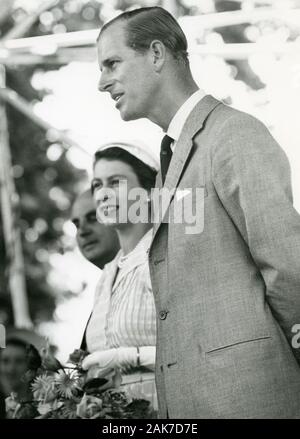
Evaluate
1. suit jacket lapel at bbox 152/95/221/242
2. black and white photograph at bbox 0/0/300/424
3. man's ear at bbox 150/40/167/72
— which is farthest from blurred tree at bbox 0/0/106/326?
suit jacket lapel at bbox 152/95/221/242

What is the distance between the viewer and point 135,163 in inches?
88.4

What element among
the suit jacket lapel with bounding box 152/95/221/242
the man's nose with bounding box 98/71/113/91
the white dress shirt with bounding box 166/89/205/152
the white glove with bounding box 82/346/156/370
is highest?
the man's nose with bounding box 98/71/113/91

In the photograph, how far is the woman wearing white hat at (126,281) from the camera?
81.9 inches

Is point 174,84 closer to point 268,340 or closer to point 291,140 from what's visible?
point 291,140

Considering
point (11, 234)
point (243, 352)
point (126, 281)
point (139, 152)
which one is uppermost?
point (139, 152)

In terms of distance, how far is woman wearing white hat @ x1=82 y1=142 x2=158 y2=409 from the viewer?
6.82 feet

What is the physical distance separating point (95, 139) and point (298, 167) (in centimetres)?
69

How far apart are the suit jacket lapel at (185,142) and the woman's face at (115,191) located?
31cm

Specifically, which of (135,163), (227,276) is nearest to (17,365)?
(135,163)

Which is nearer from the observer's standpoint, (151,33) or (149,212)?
(151,33)

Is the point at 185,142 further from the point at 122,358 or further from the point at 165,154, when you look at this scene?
the point at 122,358

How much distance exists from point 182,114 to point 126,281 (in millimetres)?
552

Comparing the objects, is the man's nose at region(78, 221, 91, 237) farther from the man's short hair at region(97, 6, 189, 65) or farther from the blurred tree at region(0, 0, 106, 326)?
the man's short hair at region(97, 6, 189, 65)

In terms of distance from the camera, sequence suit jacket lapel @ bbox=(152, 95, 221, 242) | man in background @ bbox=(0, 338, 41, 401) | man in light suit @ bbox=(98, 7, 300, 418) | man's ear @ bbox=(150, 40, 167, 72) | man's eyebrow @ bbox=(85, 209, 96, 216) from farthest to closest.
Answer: man's eyebrow @ bbox=(85, 209, 96, 216) → man in background @ bbox=(0, 338, 41, 401) → man's ear @ bbox=(150, 40, 167, 72) → suit jacket lapel @ bbox=(152, 95, 221, 242) → man in light suit @ bbox=(98, 7, 300, 418)
